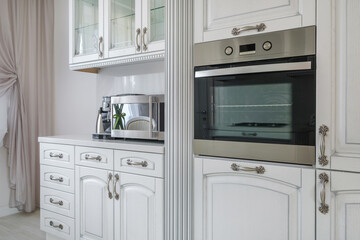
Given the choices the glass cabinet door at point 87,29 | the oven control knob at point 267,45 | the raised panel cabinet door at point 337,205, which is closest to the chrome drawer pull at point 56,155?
the glass cabinet door at point 87,29

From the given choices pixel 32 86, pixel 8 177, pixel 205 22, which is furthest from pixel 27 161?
pixel 205 22

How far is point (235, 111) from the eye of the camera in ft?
4.79

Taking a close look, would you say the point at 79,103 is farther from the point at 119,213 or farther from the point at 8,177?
the point at 119,213

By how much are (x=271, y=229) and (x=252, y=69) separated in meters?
0.76

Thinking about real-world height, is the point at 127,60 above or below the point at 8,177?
above

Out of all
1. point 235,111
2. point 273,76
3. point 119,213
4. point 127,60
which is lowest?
point 119,213

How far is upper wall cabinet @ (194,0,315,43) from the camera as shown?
129 centimetres

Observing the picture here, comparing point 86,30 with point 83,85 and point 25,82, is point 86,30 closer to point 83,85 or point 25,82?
point 83,85

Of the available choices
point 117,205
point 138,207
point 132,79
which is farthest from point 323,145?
point 132,79

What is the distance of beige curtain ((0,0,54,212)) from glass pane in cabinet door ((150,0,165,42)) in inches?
74.2

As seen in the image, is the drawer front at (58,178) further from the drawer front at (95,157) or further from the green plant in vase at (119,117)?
the green plant in vase at (119,117)

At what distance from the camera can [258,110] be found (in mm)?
1395

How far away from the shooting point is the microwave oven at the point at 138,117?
194 centimetres

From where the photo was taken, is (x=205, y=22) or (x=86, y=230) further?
(x=86, y=230)
